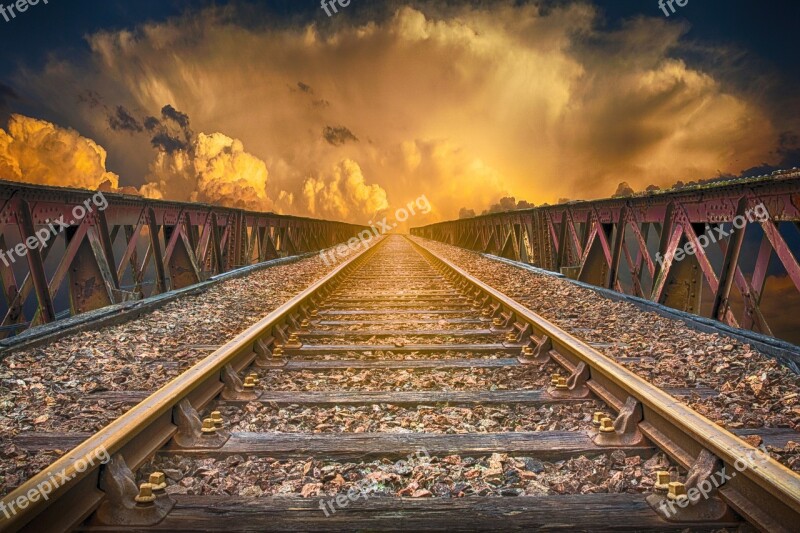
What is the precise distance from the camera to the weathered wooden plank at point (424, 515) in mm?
1997

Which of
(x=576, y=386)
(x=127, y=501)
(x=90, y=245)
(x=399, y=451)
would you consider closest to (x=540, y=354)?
(x=576, y=386)

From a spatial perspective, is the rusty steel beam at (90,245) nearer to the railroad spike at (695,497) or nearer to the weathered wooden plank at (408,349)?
the weathered wooden plank at (408,349)

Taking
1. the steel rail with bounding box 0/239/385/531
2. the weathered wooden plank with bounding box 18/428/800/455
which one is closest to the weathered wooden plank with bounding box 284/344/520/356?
the steel rail with bounding box 0/239/385/531

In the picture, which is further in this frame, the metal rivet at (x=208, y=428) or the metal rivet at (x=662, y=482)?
the metal rivet at (x=208, y=428)

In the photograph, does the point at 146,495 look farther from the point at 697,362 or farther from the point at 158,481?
the point at 697,362

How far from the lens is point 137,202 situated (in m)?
8.85

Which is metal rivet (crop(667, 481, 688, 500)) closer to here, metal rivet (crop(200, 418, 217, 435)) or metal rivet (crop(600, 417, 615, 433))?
metal rivet (crop(600, 417, 615, 433))

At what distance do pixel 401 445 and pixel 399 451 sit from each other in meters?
0.06

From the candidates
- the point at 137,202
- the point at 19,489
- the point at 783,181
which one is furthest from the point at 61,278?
the point at 783,181

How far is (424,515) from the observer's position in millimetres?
2064

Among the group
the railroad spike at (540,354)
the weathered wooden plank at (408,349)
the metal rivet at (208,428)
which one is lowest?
the railroad spike at (540,354)

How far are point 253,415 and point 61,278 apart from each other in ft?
17.1

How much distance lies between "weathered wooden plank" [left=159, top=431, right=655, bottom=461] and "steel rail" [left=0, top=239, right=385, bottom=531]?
0.65 feet

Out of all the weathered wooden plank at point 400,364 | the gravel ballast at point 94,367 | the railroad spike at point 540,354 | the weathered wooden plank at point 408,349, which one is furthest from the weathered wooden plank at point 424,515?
the weathered wooden plank at point 408,349
